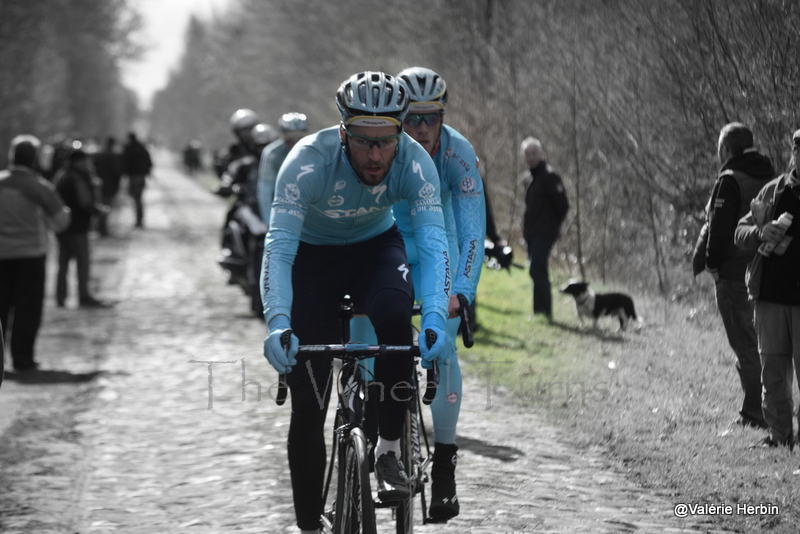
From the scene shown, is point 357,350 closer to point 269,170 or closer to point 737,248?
point 737,248

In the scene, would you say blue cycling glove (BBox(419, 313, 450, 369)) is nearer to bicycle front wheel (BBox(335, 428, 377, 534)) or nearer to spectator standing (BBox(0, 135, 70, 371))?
bicycle front wheel (BBox(335, 428, 377, 534))

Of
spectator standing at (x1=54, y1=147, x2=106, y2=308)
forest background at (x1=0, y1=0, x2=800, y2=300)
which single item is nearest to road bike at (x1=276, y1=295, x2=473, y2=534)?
forest background at (x1=0, y1=0, x2=800, y2=300)

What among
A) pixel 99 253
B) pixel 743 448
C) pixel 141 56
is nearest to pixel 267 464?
pixel 743 448

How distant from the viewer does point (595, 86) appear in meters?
14.8

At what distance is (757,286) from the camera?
22.9 feet

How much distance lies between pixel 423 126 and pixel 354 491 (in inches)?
83.1

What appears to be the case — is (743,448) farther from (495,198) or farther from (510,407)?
(495,198)

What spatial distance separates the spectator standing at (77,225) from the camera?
52.0ft

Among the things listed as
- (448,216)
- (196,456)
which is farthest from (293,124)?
(448,216)

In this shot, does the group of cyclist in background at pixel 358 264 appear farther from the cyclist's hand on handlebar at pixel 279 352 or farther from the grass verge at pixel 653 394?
the grass verge at pixel 653 394

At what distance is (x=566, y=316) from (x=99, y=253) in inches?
508

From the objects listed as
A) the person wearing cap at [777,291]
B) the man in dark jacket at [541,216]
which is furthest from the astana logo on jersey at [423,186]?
the man in dark jacket at [541,216]

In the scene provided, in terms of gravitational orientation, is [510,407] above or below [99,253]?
below

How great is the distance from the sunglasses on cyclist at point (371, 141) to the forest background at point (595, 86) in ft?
18.4
